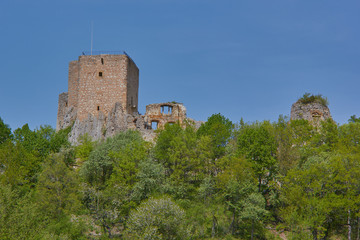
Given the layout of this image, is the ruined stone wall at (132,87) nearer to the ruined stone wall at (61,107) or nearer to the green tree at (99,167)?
the ruined stone wall at (61,107)

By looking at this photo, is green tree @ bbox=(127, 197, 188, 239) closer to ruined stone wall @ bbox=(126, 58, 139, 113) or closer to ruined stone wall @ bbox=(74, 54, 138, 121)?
ruined stone wall @ bbox=(74, 54, 138, 121)

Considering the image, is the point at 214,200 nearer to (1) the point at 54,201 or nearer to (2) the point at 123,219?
(2) the point at 123,219

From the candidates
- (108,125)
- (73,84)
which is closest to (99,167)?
(108,125)

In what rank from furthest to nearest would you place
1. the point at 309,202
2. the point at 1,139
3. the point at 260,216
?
the point at 1,139, the point at 260,216, the point at 309,202

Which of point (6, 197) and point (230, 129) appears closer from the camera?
point (6, 197)

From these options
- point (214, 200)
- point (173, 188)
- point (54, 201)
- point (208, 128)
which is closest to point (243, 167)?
point (214, 200)

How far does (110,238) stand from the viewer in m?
34.4

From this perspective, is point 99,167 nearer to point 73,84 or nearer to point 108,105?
point 108,105

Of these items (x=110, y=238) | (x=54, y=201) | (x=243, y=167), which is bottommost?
(x=110, y=238)

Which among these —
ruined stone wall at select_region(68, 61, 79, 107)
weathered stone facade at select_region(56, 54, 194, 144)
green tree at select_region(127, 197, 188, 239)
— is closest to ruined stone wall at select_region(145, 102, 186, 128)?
weathered stone facade at select_region(56, 54, 194, 144)

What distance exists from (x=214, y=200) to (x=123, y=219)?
7.37 m

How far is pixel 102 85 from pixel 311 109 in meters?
24.0

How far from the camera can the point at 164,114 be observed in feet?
180

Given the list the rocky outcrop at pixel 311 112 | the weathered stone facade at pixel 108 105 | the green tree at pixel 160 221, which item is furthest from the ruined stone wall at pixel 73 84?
the green tree at pixel 160 221
